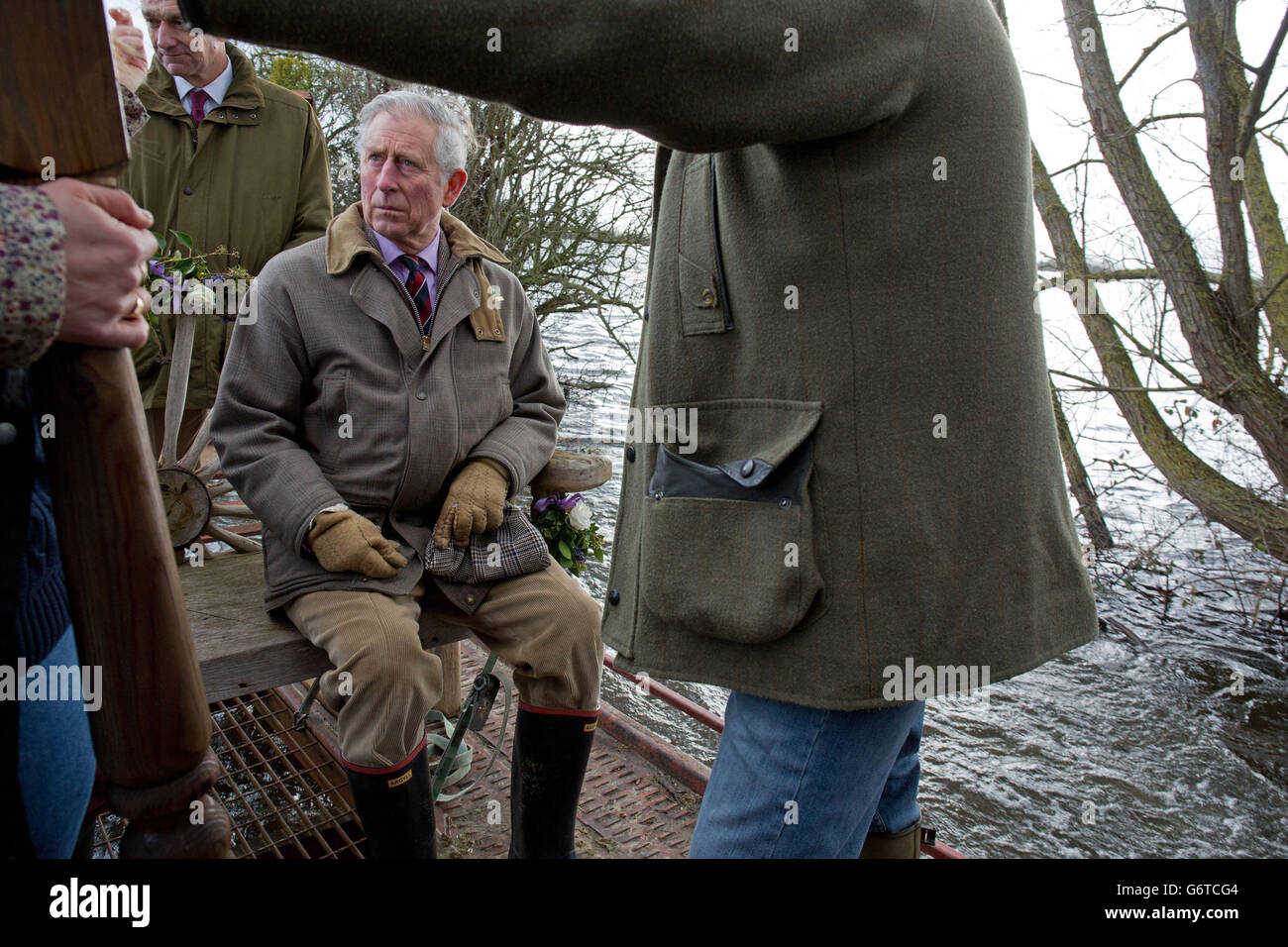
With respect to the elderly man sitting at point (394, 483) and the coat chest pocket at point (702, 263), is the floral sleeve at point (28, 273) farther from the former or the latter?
the elderly man sitting at point (394, 483)

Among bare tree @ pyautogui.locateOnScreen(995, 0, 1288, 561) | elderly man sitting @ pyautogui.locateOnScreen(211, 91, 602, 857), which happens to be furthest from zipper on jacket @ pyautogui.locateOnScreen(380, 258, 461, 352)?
bare tree @ pyautogui.locateOnScreen(995, 0, 1288, 561)

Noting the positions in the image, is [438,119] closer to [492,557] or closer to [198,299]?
[198,299]

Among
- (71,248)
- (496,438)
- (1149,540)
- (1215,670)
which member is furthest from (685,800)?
(1149,540)

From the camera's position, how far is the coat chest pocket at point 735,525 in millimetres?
1278

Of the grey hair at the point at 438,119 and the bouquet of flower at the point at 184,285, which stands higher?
the grey hair at the point at 438,119

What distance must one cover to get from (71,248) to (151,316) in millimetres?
2175

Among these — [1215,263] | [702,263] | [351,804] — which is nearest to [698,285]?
[702,263]

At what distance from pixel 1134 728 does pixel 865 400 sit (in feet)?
14.2

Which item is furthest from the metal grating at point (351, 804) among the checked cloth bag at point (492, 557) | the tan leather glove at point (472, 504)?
the tan leather glove at point (472, 504)

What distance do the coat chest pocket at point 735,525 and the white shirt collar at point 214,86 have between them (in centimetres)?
256

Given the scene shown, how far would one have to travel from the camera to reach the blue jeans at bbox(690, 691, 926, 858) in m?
1.34

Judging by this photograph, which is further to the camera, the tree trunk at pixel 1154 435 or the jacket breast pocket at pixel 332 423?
the tree trunk at pixel 1154 435

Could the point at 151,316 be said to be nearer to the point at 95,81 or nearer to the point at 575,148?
the point at 95,81

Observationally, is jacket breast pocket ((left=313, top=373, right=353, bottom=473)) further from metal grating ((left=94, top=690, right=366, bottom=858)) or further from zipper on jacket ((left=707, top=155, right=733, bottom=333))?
zipper on jacket ((left=707, top=155, right=733, bottom=333))
